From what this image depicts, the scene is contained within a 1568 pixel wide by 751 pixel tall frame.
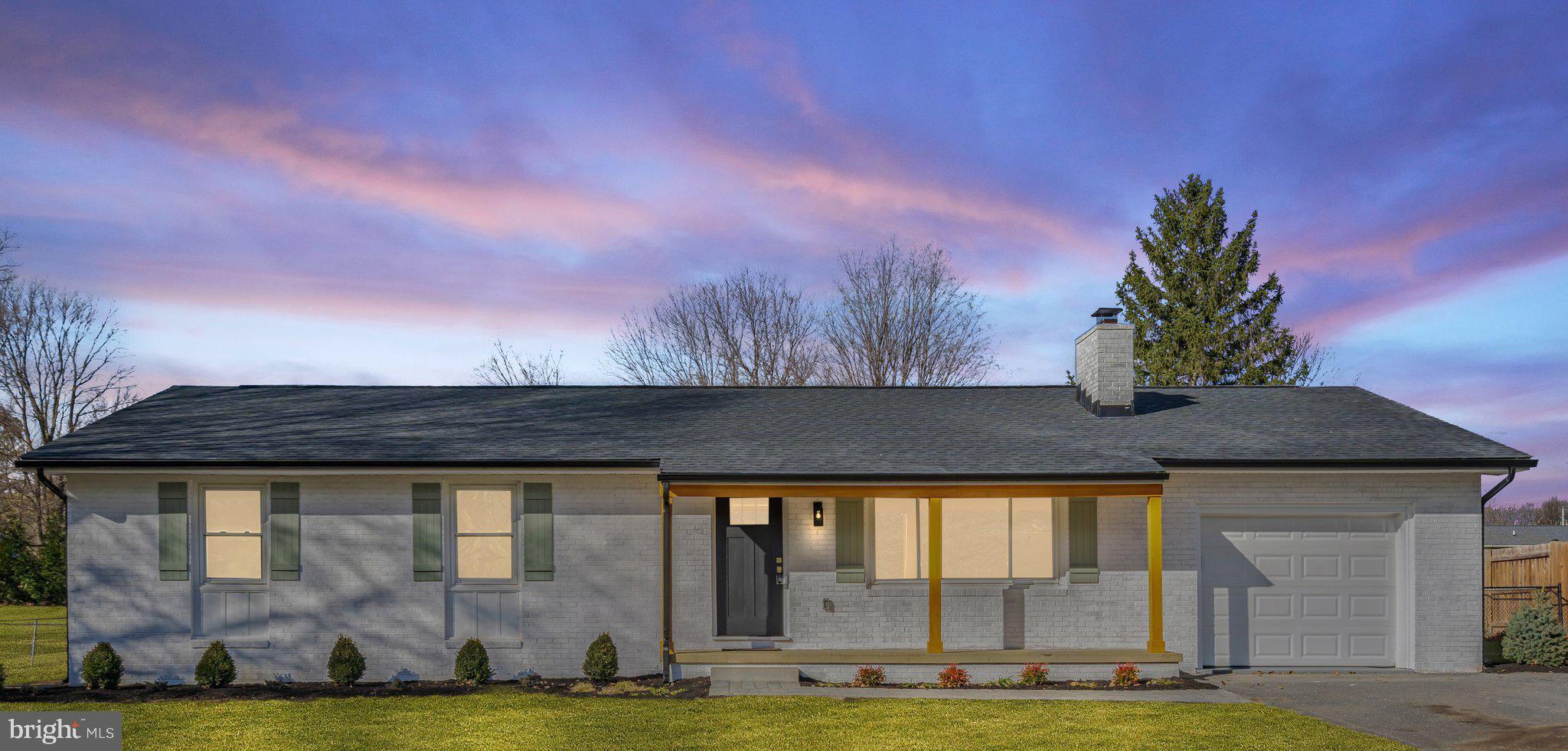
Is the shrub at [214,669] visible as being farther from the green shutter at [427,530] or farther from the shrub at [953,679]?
the shrub at [953,679]

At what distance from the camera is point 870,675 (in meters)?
12.5

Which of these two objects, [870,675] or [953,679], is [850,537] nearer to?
[870,675]

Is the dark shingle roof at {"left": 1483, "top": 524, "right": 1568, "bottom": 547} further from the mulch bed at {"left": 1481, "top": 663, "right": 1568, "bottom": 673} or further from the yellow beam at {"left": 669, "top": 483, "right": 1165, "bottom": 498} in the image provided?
the yellow beam at {"left": 669, "top": 483, "right": 1165, "bottom": 498}

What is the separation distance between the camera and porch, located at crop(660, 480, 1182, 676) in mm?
13570

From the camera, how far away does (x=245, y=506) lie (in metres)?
13.8

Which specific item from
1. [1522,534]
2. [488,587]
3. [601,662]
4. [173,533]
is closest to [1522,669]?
[601,662]

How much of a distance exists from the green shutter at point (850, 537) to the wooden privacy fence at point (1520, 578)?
11.1 m

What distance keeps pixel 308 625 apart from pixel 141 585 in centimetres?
229

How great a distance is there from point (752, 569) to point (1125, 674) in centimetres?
506

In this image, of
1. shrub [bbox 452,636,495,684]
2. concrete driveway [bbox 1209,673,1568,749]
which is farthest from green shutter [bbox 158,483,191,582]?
concrete driveway [bbox 1209,673,1568,749]

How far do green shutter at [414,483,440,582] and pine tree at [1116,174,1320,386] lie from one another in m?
24.8

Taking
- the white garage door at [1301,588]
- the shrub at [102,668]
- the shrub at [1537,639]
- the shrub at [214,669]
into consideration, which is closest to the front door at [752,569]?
the white garage door at [1301,588]

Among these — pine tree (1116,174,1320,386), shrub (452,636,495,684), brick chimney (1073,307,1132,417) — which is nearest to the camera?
shrub (452,636,495,684)

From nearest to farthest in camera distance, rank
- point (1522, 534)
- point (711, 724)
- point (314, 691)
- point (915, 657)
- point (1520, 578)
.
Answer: point (711, 724)
point (314, 691)
point (915, 657)
point (1520, 578)
point (1522, 534)
